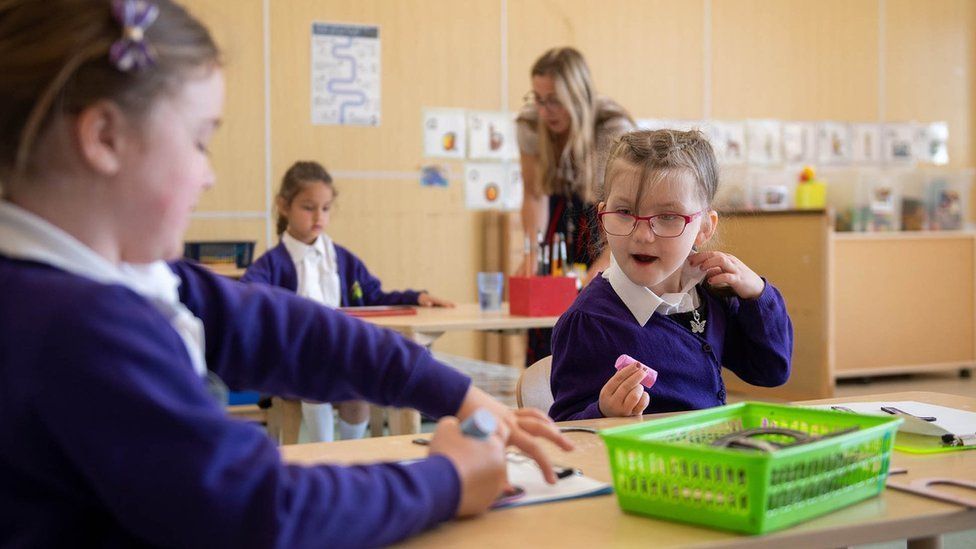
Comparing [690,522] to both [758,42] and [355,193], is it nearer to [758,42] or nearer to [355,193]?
[355,193]

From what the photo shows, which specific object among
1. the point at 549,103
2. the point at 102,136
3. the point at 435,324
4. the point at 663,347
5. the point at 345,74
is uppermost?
the point at 345,74

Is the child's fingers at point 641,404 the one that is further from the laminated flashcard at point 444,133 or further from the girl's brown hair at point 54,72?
the laminated flashcard at point 444,133

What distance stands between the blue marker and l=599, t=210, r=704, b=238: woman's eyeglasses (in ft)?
2.83

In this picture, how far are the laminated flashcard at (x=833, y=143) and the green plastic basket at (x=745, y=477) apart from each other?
5962 millimetres

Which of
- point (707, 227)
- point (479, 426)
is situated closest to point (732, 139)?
point (707, 227)

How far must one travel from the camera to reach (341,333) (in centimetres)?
100

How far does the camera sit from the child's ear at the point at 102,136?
717 mm

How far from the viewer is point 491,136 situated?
19.3ft

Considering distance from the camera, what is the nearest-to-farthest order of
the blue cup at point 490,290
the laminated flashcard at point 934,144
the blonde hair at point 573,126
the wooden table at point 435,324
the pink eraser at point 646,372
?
the pink eraser at point 646,372 → the wooden table at point 435,324 → the blue cup at point 490,290 → the blonde hair at point 573,126 → the laminated flashcard at point 934,144

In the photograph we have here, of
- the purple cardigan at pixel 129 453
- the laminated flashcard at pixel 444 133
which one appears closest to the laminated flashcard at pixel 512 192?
the laminated flashcard at pixel 444 133

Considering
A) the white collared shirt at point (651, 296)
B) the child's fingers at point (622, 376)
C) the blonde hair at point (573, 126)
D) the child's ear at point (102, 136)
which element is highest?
the blonde hair at point (573, 126)

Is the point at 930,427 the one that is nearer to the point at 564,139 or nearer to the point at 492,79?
the point at 564,139

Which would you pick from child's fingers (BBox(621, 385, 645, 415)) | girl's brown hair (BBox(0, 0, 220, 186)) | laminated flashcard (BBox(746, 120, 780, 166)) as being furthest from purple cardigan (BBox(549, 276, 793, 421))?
laminated flashcard (BBox(746, 120, 780, 166))

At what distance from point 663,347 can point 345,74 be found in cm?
422
